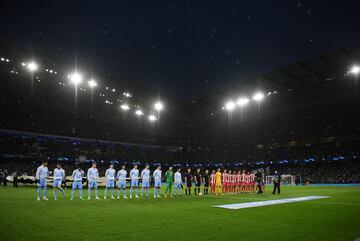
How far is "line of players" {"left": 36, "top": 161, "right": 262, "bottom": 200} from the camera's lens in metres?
17.6

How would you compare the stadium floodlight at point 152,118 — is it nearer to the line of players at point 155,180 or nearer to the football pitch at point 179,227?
the line of players at point 155,180

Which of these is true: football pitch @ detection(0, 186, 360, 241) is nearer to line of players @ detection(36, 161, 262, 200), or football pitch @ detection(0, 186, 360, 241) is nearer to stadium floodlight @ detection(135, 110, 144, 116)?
line of players @ detection(36, 161, 262, 200)

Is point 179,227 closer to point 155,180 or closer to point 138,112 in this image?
point 155,180

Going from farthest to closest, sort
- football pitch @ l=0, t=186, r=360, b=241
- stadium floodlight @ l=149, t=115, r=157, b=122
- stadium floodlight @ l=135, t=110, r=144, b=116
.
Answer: stadium floodlight @ l=149, t=115, r=157, b=122, stadium floodlight @ l=135, t=110, r=144, b=116, football pitch @ l=0, t=186, r=360, b=241

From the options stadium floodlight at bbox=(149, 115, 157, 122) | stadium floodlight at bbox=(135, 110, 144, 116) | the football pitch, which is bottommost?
the football pitch

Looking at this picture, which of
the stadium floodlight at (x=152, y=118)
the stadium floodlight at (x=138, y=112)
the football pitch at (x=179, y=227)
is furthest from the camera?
the stadium floodlight at (x=152, y=118)

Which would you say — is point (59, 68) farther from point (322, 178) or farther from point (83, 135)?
point (322, 178)

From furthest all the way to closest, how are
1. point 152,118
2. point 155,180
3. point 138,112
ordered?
point 152,118
point 138,112
point 155,180

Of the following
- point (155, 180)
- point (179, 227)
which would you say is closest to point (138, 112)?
point (155, 180)

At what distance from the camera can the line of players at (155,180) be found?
57.8ft

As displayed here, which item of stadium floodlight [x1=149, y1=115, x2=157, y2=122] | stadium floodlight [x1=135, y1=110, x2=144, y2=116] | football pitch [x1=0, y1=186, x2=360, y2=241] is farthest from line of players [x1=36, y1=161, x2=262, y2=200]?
stadium floodlight [x1=149, y1=115, x2=157, y2=122]

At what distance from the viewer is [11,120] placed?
51.1m

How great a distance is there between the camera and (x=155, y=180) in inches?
830

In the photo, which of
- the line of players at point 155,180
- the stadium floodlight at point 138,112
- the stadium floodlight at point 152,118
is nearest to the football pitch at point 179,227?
the line of players at point 155,180
